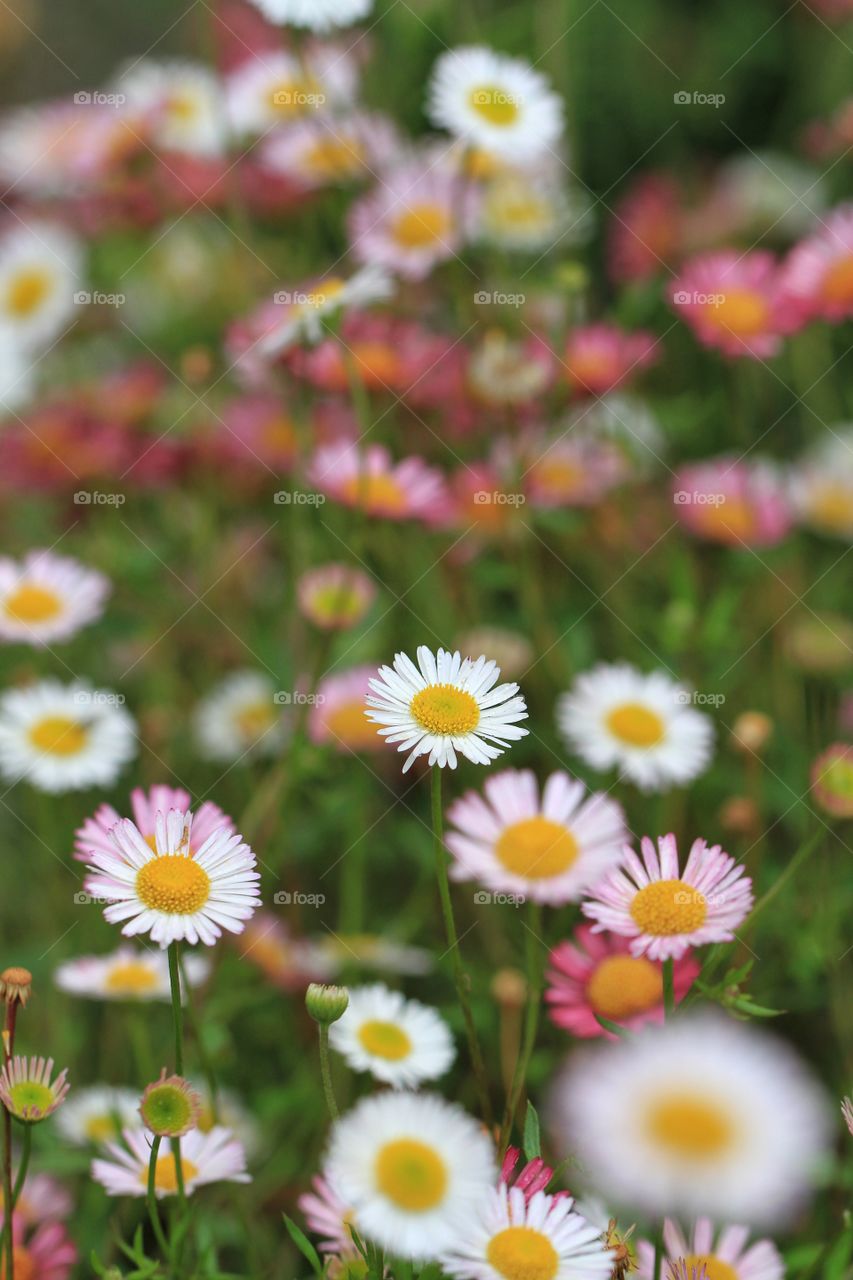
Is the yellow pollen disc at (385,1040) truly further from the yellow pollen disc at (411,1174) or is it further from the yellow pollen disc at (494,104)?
the yellow pollen disc at (494,104)

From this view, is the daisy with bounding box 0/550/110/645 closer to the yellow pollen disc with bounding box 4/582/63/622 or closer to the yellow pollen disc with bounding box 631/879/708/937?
the yellow pollen disc with bounding box 4/582/63/622

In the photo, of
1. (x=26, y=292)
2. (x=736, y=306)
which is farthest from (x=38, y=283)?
(x=736, y=306)

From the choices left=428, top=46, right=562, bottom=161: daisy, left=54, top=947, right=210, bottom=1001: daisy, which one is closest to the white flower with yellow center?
left=54, top=947, right=210, bottom=1001: daisy

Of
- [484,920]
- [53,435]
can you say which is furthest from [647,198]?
[484,920]

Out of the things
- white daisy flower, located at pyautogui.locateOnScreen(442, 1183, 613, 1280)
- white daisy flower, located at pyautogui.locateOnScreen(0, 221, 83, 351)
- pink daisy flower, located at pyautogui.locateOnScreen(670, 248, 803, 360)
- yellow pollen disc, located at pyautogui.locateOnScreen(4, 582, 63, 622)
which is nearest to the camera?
white daisy flower, located at pyautogui.locateOnScreen(442, 1183, 613, 1280)

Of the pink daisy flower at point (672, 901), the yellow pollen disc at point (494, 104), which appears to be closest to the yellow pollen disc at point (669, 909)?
the pink daisy flower at point (672, 901)

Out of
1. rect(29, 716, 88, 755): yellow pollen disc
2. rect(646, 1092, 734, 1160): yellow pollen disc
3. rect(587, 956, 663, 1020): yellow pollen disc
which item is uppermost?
rect(29, 716, 88, 755): yellow pollen disc

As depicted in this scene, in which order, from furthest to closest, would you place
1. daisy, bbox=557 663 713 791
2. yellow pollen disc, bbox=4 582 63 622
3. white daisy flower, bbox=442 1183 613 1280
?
1. yellow pollen disc, bbox=4 582 63 622
2. daisy, bbox=557 663 713 791
3. white daisy flower, bbox=442 1183 613 1280
